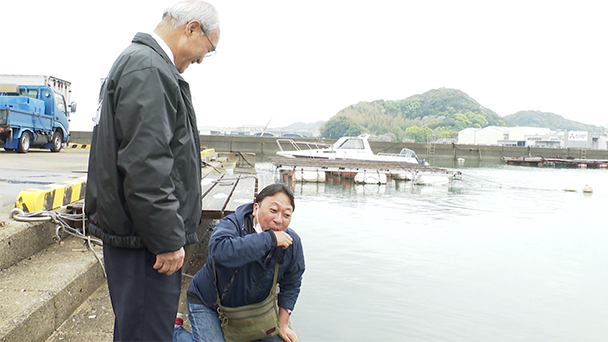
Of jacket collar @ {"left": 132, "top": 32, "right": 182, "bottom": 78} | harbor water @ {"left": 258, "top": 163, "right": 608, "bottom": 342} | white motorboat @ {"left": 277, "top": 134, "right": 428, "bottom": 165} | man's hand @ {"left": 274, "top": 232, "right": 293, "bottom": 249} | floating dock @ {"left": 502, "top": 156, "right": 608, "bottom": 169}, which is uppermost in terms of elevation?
jacket collar @ {"left": 132, "top": 32, "right": 182, "bottom": 78}

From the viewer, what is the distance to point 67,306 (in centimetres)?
252

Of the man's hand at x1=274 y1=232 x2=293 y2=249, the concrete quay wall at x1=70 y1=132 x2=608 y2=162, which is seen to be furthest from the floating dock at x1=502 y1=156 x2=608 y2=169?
the man's hand at x1=274 y1=232 x2=293 y2=249

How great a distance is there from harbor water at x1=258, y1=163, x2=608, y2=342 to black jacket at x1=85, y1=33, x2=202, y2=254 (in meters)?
2.40

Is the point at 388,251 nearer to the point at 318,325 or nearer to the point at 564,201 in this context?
the point at 318,325

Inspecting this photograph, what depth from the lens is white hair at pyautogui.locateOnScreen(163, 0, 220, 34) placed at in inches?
66.7

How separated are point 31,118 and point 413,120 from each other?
186m

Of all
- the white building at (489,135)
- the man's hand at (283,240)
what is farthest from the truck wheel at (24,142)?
the white building at (489,135)

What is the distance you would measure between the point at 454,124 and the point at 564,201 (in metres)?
164

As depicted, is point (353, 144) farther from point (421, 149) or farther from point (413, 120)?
point (413, 120)

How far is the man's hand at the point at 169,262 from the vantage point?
156cm

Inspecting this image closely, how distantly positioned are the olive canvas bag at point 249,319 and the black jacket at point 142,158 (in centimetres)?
87

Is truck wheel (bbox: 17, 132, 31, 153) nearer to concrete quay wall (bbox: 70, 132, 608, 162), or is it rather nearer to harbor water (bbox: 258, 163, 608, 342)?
harbor water (bbox: 258, 163, 608, 342)

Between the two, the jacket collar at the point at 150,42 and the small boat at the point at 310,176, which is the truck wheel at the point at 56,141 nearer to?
the small boat at the point at 310,176

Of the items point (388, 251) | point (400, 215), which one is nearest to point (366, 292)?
point (388, 251)
